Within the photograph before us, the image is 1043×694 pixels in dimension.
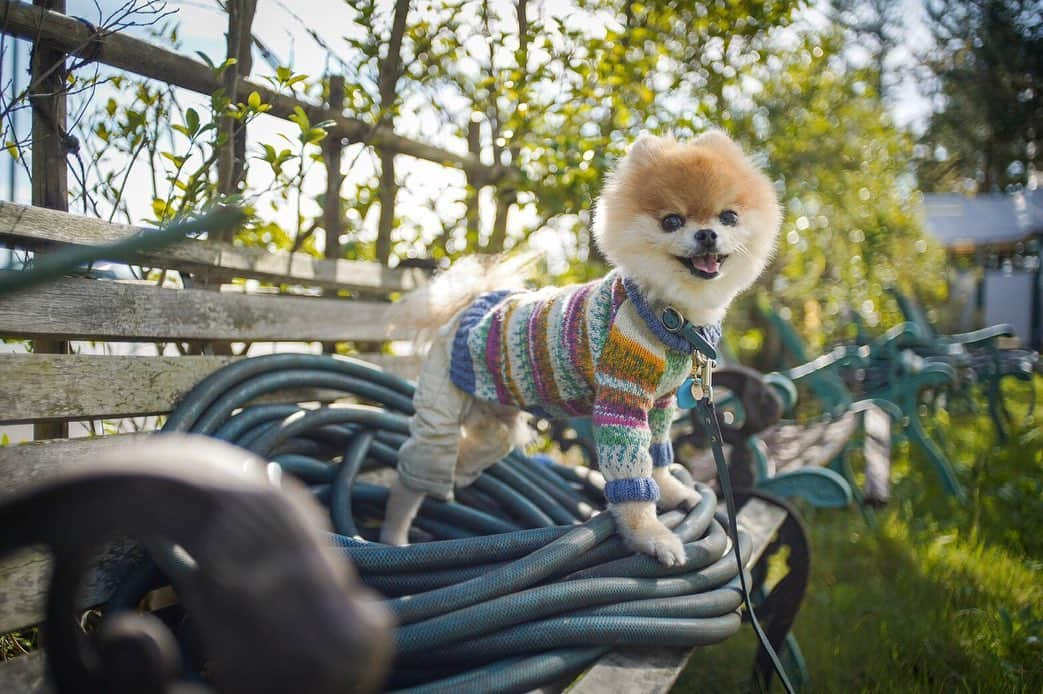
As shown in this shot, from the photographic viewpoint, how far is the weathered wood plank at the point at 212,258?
1.36 metres

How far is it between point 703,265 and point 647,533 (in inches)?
23.7

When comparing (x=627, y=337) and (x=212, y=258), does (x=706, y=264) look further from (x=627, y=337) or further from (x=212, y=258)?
(x=212, y=258)

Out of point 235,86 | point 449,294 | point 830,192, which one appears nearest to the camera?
point 235,86

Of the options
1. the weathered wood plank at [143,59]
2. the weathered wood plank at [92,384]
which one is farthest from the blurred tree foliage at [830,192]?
the weathered wood plank at [92,384]

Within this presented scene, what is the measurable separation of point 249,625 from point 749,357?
23.4 ft

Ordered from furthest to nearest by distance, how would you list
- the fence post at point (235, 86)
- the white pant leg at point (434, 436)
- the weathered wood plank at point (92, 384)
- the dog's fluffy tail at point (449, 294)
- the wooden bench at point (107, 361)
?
the dog's fluffy tail at point (449, 294), the fence post at point (235, 86), the white pant leg at point (434, 436), the weathered wood plank at point (92, 384), the wooden bench at point (107, 361)

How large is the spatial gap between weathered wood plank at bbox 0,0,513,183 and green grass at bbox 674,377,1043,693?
200 cm

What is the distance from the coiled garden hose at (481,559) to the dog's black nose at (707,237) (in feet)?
2.02

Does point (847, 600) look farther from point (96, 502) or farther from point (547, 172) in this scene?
point (96, 502)

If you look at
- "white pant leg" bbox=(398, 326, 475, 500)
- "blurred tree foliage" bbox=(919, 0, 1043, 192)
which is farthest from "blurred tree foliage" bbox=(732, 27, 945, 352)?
"blurred tree foliage" bbox=(919, 0, 1043, 192)

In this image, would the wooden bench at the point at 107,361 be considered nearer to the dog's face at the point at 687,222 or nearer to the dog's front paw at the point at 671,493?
the dog's front paw at the point at 671,493

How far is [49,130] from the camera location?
61.0 inches

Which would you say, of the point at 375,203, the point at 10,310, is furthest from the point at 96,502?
the point at 375,203

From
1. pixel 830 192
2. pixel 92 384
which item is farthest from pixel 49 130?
pixel 830 192
